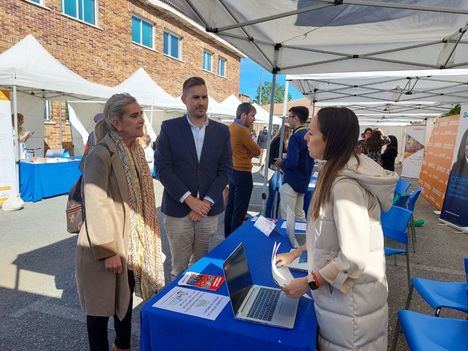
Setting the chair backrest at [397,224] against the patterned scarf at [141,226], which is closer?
the patterned scarf at [141,226]

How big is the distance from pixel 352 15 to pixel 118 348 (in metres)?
3.01

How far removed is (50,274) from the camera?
3.21 metres

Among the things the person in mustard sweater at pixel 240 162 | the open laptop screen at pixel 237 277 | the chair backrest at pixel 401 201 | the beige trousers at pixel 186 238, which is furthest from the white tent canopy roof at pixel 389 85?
the open laptop screen at pixel 237 277

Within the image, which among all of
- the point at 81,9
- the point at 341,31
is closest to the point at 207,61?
the point at 81,9

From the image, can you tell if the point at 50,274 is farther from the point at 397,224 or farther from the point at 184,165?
the point at 397,224

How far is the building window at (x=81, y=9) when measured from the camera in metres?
9.78

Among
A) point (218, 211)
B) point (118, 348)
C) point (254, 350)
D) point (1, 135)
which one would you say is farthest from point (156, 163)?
point (1, 135)

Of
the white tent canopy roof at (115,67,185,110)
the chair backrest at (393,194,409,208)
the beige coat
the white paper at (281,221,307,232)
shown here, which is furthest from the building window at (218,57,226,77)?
the beige coat

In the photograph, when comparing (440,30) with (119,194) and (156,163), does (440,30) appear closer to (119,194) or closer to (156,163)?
(156,163)

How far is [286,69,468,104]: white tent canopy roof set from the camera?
18.1 feet

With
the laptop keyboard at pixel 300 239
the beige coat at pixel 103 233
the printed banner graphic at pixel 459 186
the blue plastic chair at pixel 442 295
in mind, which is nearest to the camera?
the beige coat at pixel 103 233

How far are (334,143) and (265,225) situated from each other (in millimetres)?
1279

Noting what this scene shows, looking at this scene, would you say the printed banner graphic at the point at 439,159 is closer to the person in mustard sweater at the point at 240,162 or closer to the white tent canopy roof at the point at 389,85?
the white tent canopy roof at the point at 389,85

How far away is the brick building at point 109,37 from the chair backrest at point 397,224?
9733 mm
